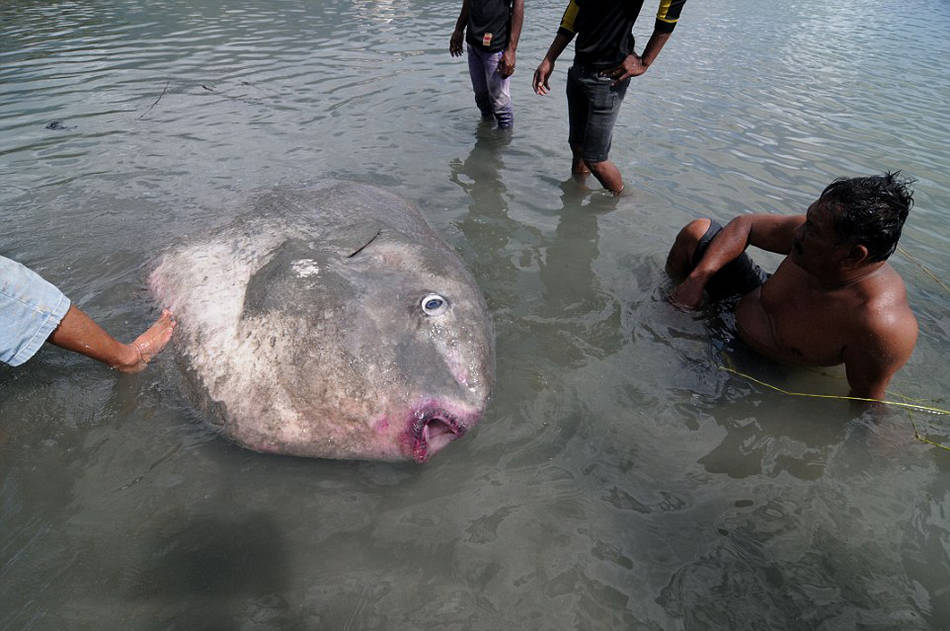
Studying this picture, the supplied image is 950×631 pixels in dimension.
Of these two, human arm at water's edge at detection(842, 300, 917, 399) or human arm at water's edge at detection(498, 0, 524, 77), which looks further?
human arm at water's edge at detection(498, 0, 524, 77)

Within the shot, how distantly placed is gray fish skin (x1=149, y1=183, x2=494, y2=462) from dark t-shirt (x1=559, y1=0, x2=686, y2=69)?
9.16 feet

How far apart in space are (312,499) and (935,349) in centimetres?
391

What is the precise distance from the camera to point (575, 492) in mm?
2301

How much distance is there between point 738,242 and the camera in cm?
326

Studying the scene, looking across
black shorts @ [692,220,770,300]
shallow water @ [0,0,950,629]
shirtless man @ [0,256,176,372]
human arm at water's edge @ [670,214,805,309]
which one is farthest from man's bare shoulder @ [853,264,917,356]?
shirtless man @ [0,256,176,372]

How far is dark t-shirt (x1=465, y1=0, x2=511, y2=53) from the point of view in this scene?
5.74 metres

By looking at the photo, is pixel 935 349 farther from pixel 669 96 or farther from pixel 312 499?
pixel 669 96

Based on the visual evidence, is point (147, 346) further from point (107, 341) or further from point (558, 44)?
point (558, 44)

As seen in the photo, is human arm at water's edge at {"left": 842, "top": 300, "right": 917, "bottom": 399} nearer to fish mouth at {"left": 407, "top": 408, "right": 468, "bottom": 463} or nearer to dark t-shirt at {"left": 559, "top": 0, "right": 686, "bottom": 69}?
fish mouth at {"left": 407, "top": 408, "right": 468, "bottom": 463}

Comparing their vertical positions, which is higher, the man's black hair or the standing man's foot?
the man's black hair

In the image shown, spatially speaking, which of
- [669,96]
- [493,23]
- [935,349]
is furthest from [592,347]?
[669,96]

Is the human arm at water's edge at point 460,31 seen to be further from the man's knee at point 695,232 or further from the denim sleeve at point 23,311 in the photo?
the denim sleeve at point 23,311

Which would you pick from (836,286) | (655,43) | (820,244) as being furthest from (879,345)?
(655,43)

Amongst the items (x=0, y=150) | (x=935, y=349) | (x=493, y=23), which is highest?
(x=493, y=23)
